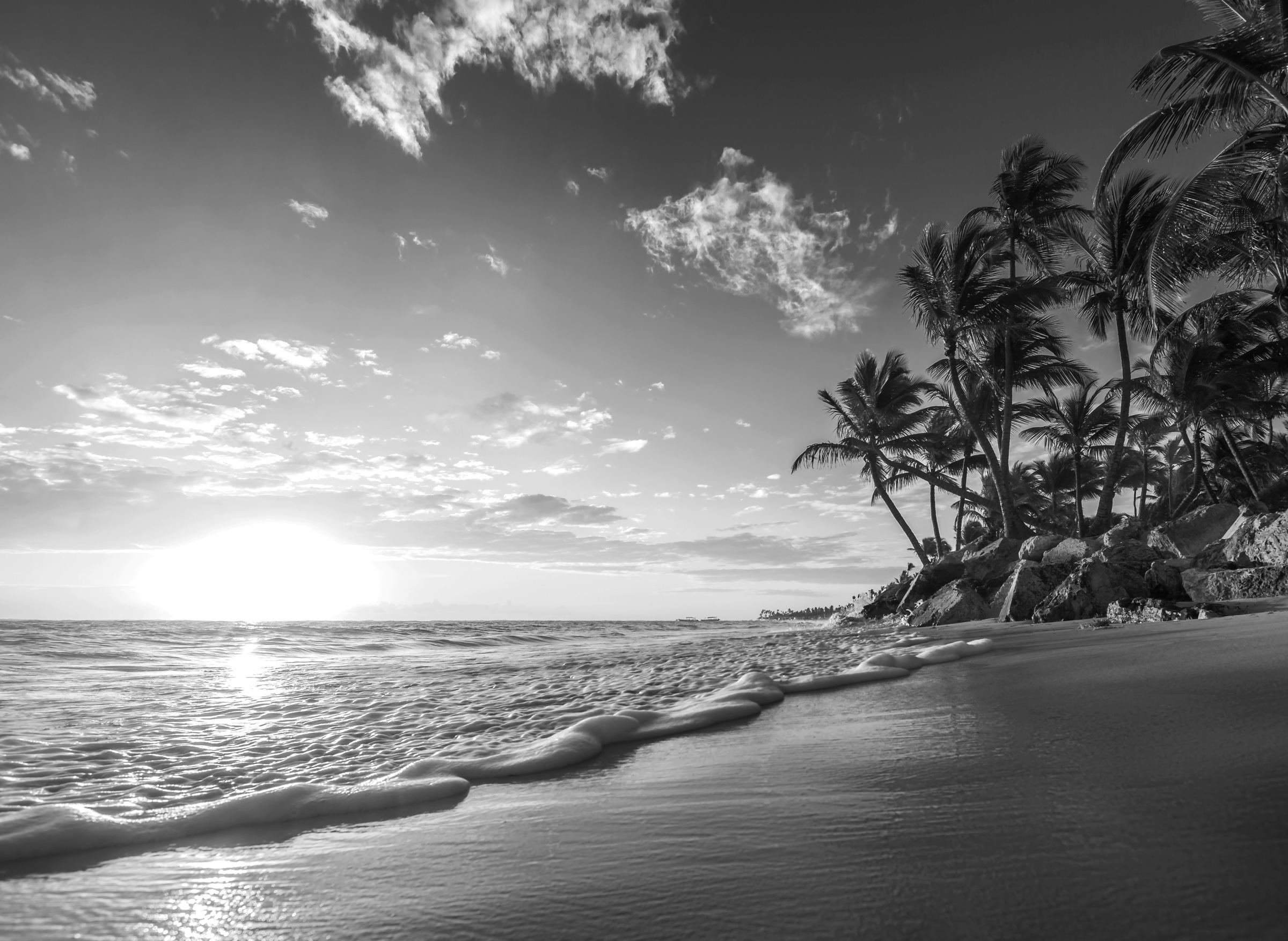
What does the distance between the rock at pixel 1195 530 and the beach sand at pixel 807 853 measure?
16.6 meters

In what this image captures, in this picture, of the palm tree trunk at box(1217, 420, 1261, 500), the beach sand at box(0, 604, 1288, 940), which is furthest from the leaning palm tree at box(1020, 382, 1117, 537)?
the beach sand at box(0, 604, 1288, 940)

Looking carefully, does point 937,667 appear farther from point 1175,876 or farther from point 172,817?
point 172,817

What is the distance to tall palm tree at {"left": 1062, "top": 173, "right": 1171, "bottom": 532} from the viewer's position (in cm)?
1595

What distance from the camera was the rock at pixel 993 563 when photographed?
1479 centimetres

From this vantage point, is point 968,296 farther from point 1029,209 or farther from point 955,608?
point 955,608

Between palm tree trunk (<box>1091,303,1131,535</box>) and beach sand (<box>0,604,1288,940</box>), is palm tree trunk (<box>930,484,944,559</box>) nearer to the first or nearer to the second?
palm tree trunk (<box>1091,303,1131,535</box>)

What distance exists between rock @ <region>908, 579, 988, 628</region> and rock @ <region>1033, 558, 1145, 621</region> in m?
2.96

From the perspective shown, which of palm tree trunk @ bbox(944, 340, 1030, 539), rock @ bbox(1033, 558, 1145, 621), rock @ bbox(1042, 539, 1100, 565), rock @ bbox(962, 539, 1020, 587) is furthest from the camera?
palm tree trunk @ bbox(944, 340, 1030, 539)

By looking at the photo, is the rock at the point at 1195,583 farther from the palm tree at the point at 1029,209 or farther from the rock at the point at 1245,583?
the palm tree at the point at 1029,209

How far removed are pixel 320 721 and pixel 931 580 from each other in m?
15.3

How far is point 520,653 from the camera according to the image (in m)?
10.6

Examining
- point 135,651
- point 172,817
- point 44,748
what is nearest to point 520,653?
point 135,651

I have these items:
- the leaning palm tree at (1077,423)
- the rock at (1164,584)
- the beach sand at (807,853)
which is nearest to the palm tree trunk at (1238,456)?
the leaning palm tree at (1077,423)

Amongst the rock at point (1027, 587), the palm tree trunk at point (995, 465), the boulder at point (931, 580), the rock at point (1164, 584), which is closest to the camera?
the rock at point (1164, 584)
